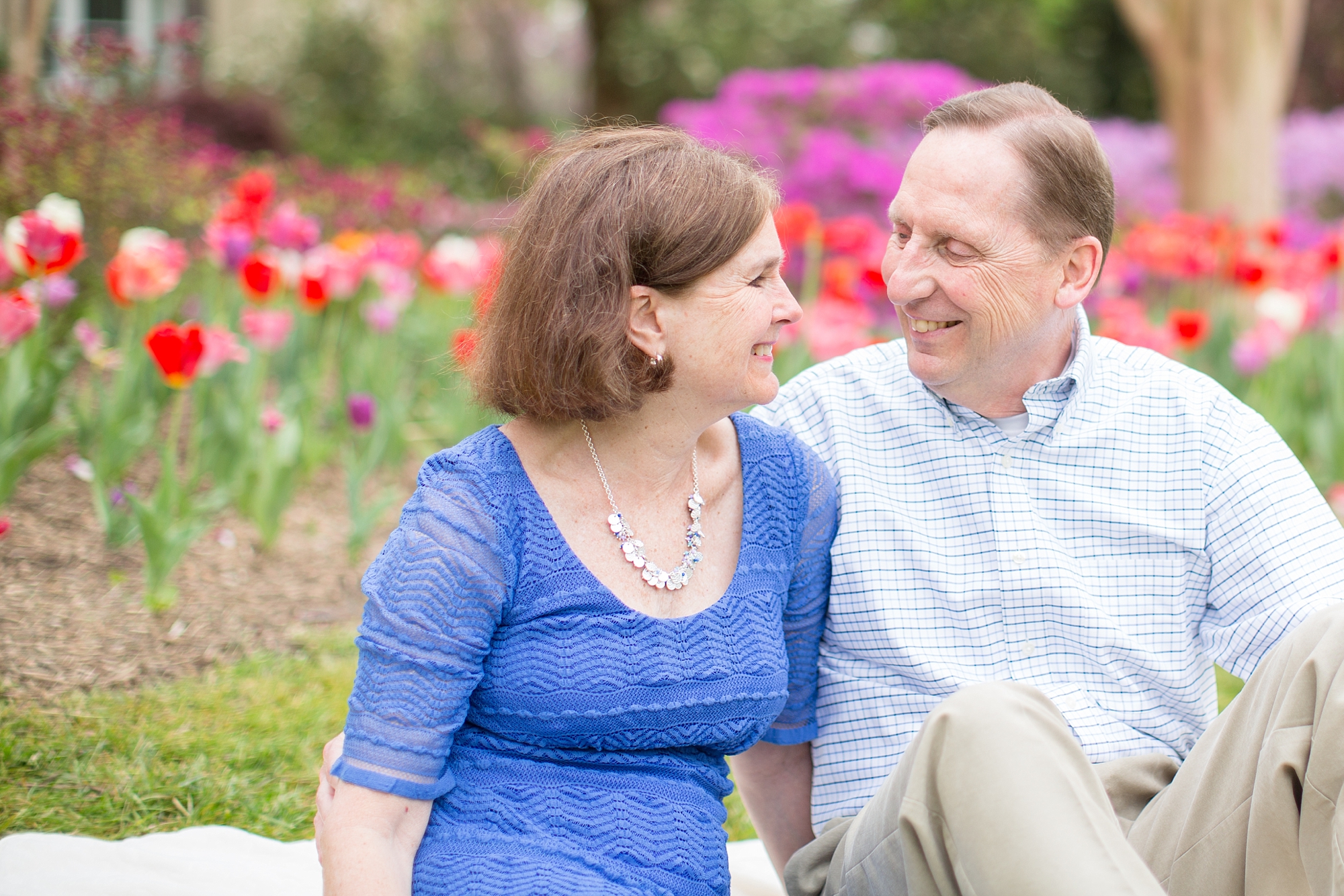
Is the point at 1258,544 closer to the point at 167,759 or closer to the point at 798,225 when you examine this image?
the point at 167,759

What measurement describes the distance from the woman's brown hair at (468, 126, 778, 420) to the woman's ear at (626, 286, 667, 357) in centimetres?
1

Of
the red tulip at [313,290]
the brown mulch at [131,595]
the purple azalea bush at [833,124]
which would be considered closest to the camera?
the brown mulch at [131,595]

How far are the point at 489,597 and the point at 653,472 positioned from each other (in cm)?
34

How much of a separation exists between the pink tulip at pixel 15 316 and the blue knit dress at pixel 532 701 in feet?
6.39

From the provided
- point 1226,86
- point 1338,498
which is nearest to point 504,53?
point 1226,86

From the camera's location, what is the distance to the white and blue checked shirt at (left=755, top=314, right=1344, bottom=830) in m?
2.00

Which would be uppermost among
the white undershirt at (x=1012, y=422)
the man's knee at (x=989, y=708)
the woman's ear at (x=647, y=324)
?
the woman's ear at (x=647, y=324)

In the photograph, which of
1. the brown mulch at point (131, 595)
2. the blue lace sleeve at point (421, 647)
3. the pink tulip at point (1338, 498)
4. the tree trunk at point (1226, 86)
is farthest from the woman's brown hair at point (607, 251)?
the tree trunk at point (1226, 86)

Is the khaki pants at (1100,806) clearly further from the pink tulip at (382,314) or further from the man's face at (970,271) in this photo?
the pink tulip at (382,314)

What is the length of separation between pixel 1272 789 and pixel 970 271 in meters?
0.92

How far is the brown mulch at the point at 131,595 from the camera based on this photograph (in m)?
2.85

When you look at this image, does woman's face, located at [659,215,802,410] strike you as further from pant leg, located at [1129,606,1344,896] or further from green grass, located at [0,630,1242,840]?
green grass, located at [0,630,1242,840]

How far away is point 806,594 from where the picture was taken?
2.00 m

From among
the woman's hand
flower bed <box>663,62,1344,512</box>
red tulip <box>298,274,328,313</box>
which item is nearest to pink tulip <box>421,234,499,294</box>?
red tulip <box>298,274,328,313</box>
